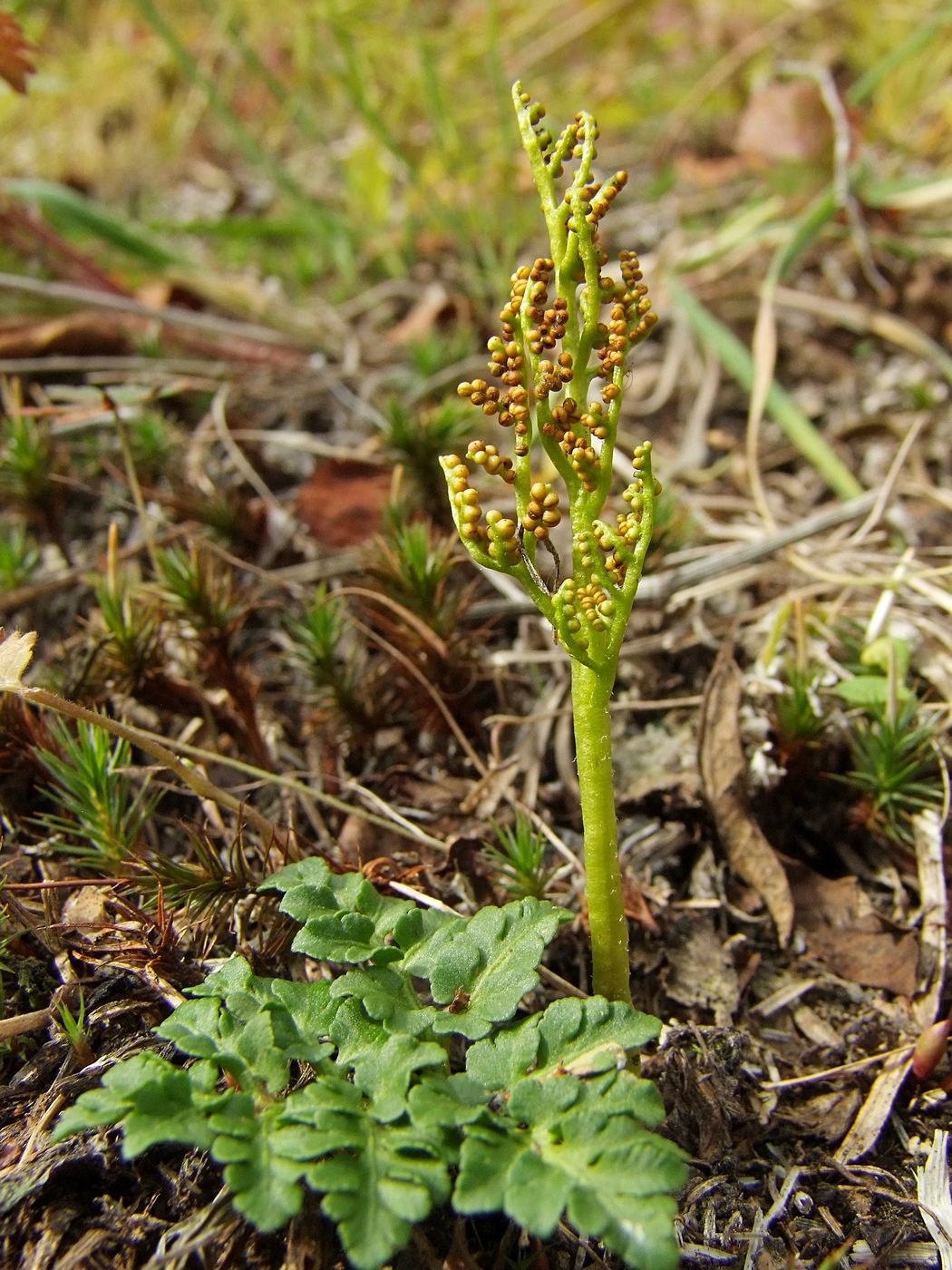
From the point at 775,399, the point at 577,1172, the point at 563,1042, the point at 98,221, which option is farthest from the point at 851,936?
the point at 98,221

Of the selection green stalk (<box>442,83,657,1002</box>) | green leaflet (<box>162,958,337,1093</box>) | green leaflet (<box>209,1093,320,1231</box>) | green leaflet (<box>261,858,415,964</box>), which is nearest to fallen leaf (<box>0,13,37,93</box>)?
green stalk (<box>442,83,657,1002</box>)

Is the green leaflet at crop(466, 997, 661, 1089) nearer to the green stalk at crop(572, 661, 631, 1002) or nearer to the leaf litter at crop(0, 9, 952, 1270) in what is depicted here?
the leaf litter at crop(0, 9, 952, 1270)

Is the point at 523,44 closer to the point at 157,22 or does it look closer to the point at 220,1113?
the point at 157,22

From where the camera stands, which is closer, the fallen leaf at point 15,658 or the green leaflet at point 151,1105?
the green leaflet at point 151,1105

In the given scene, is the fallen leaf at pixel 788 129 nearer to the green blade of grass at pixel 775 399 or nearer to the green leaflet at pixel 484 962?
the green blade of grass at pixel 775 399

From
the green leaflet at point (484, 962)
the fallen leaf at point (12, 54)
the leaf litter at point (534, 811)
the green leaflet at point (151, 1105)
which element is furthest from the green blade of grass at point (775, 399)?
the green leaflet at point (151, 1105)

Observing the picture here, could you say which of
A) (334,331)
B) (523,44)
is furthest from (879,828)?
(523,44)

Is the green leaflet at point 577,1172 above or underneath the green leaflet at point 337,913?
underneath
